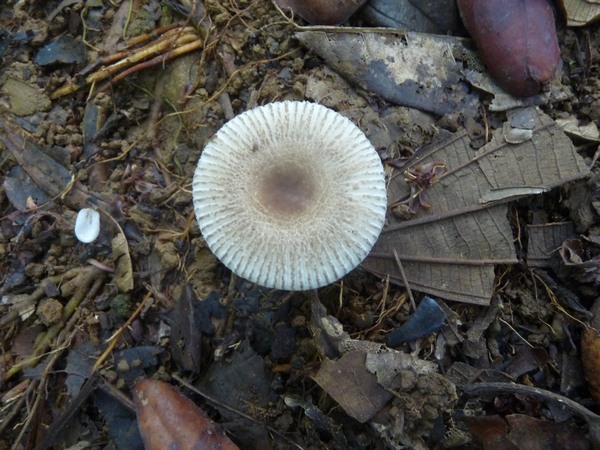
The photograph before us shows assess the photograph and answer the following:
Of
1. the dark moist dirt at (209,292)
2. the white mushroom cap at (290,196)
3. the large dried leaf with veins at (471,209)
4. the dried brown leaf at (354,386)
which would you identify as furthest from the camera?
the large dried leaf with veins at (471,209)

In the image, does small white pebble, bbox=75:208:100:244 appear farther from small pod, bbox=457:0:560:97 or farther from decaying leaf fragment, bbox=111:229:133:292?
small pod, bbox=457:0:560:97

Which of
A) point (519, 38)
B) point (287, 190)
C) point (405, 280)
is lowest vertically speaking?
point (405, 280)

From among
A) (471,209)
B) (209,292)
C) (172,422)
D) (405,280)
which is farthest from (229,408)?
(471,209)

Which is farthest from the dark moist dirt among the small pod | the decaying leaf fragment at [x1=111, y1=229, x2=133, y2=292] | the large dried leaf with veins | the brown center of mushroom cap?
the brown center of mushroom cap

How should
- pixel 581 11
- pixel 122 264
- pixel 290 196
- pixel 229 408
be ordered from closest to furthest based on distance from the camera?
pixel 290 196
pixel 229 408
pixel 581 11
pixel 122 264

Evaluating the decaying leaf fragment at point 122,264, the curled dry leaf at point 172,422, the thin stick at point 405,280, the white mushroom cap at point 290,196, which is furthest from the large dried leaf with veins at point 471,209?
the decaying leaf fragment at point 122,264

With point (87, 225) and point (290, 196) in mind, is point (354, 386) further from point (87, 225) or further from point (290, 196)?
point (87, 225)

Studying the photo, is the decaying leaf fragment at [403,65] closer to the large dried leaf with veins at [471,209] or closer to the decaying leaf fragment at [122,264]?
the large dried leaf with veins at [471,209]

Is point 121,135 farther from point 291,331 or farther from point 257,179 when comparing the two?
point 291,331
